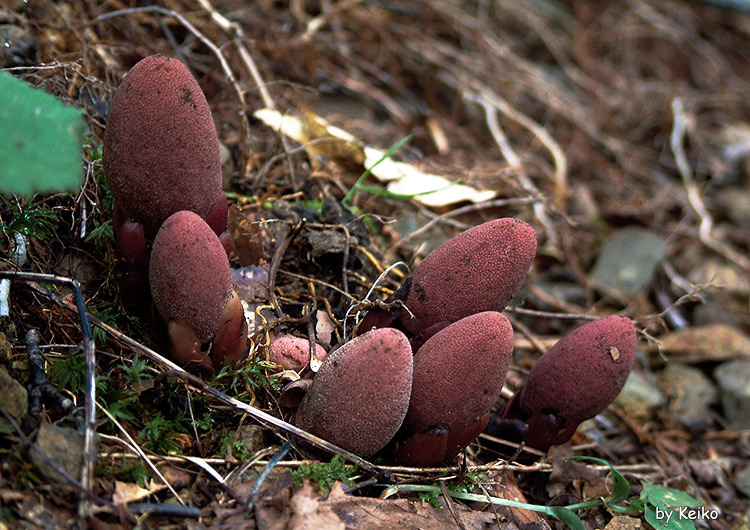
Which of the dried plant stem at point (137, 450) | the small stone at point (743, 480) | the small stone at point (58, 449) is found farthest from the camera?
the small stone at point (743, 480)

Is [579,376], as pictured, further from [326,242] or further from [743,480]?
[743,480]

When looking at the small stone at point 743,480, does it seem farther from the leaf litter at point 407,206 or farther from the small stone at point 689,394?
the small stone at point 689,394

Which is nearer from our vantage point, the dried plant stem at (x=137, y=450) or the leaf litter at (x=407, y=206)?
the dried plant stem at (x=137, y=450)

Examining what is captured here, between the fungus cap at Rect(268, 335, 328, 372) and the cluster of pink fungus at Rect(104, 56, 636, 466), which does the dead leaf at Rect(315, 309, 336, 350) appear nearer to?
the fungus cap at Rect(268, 335, 328, 372)

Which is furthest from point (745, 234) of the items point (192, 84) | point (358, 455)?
point (192, 84)

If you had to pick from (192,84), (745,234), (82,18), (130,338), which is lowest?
(745,234)

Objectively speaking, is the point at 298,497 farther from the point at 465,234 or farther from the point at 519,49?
the point at 519,49

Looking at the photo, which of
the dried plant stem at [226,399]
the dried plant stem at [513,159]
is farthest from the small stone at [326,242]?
the dried plant stem at [513,159]
